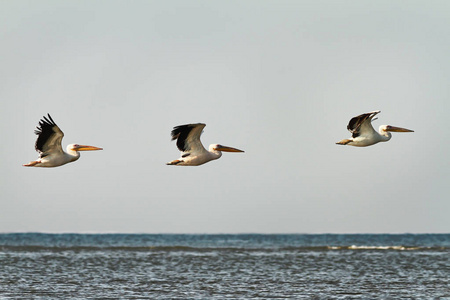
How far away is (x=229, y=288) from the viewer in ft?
66.8

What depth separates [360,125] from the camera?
722 inches

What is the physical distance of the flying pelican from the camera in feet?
56.9

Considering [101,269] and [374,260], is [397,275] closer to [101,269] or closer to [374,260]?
[374,260]

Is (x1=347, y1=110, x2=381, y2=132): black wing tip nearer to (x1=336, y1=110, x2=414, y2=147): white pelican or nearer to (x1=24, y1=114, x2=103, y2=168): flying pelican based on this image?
(x1=336, y1=110, x2=414, y2=147): white pelican

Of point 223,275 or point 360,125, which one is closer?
point 360,125

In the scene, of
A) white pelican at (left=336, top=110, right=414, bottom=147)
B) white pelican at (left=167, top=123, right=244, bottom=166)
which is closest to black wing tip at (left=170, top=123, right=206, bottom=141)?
white pelican at (left=167, top=123, right=244, bottom=166)

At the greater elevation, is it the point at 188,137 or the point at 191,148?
the point at 188,137

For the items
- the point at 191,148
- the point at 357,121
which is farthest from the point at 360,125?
the point at 191,148

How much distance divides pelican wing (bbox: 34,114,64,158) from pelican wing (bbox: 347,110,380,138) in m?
6.71

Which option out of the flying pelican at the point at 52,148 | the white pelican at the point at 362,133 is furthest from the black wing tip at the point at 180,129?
the white pelican at the point at 362,133

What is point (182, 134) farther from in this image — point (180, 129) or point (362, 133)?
point (362, 133)

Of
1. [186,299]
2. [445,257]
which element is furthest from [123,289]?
[445,257]

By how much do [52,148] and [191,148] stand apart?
127 inches

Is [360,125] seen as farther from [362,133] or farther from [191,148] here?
[191,148]
